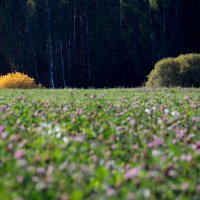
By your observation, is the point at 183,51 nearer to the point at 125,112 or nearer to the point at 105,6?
the point at 105,6

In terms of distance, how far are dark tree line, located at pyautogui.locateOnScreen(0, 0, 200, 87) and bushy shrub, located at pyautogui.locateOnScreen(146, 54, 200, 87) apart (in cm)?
512

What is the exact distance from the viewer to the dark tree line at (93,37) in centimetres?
2741

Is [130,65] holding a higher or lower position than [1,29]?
lower

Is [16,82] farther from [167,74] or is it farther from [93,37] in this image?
[93,37]

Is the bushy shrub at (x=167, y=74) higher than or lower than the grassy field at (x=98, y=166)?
higher

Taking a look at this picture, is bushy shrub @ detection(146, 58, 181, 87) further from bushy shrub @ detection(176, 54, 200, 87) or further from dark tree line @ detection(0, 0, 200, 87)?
dark tree line @ detection(0, 0, 200, 87)

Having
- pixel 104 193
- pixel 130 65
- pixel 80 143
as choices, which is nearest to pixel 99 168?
pixel 104 193

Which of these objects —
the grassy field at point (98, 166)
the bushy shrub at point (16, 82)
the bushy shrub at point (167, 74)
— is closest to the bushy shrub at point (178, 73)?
the bushy shrub at point (167, 74)

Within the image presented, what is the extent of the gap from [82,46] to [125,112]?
21104mm

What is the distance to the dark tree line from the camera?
27406mm

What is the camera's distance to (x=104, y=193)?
141 inches

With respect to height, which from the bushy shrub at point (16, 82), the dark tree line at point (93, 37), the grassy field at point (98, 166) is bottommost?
the grassy field at point (98, 166)

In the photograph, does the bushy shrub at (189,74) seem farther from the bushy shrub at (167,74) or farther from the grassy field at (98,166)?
the grassy field at (98,166)

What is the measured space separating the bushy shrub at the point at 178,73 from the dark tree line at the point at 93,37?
202 inches
